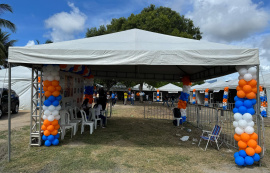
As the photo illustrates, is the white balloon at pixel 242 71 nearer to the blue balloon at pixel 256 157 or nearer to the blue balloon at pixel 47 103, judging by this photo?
the blue balloon at pixel 256 157

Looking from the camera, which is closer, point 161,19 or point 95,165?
point 95,165

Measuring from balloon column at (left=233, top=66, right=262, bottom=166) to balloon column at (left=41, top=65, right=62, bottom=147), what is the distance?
480 centimetres

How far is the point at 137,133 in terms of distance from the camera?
24.5ft

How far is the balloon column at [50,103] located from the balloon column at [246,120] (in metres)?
4.80

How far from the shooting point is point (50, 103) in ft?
17.5

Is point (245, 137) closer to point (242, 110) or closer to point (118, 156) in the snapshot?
point (242, 110)

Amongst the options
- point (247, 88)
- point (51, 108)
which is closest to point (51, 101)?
point (51, 108)

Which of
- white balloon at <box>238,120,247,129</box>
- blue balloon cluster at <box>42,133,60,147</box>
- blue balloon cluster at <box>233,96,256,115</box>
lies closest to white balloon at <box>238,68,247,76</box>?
blue balloon cluster at <box>233,96,256,115</box>

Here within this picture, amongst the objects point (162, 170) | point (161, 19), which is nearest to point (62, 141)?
point (162, 170)

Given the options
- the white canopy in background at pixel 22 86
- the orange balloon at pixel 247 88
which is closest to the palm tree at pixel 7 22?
the white canopy in background at pixel 22 86

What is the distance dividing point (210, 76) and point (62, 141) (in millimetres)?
6425

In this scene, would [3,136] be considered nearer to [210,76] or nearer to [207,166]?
[207,166]

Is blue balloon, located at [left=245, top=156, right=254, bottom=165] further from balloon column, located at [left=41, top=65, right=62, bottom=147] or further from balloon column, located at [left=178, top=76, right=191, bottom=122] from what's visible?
balloon column, located at [left=178, top=76, right=191, bottom=122]

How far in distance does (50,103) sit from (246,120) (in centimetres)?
510
